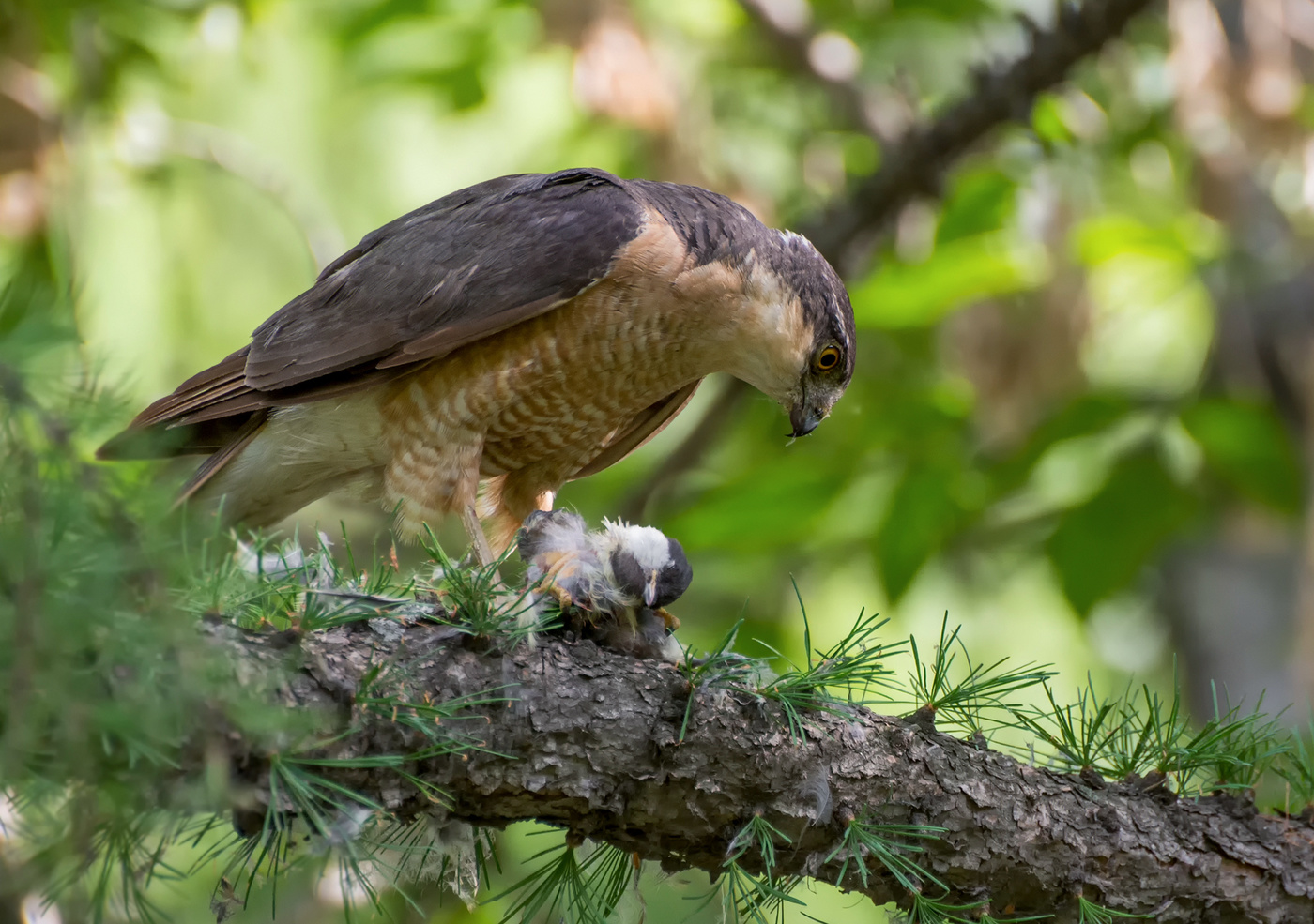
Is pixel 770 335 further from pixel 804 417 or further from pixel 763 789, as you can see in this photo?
pixel 763 789

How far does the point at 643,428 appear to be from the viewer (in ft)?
12.9

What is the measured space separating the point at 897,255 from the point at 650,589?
132 inches

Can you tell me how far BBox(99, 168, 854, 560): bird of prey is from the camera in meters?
3.17

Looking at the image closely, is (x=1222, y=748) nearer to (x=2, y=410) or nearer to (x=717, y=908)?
(x=717, y=908)

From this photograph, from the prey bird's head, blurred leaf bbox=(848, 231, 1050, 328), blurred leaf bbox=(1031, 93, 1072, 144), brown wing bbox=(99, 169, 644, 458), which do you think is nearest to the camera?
the prey bird's head

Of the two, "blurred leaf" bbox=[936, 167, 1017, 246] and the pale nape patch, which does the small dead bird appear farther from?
"blurred leaf" bbox=[936, 167, 1017, 246]

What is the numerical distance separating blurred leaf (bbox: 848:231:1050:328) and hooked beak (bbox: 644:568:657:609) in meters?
1.82

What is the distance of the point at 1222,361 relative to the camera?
521 centimetres

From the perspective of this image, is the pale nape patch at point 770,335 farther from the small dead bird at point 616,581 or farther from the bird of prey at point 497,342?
the small dead bird at point 616,581

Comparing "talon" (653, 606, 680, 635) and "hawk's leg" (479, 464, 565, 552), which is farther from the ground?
"hawk's leg" (479, 464, 565, 552)

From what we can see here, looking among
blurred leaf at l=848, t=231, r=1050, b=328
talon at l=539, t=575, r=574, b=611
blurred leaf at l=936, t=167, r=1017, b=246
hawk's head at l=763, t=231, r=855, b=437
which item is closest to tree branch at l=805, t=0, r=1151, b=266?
blurred leaf at l=936, t=167, r=1017, b=246

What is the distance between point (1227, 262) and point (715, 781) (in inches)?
130

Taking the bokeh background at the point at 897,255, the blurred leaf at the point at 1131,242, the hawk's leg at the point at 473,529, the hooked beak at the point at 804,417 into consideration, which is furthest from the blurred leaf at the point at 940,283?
the hawk's leg at the point at 473,529

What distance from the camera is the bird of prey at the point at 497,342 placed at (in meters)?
3.17
